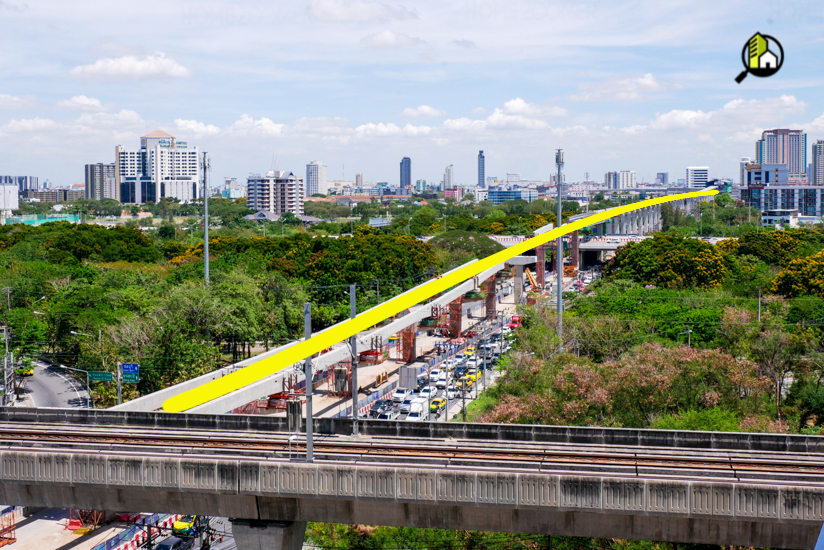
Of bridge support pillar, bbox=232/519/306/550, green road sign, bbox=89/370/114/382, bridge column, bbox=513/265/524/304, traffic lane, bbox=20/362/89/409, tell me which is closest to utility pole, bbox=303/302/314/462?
bridge support pillar, bbox=232/519/306/550

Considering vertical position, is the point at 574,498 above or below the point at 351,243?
below

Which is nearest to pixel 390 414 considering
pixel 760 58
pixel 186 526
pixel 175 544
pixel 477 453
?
pixel 186 526

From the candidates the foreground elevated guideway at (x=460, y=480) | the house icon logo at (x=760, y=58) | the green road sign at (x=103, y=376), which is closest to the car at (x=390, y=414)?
the green road sign at (x=103, y=376)

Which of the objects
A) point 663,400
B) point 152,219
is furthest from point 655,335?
point 152,219

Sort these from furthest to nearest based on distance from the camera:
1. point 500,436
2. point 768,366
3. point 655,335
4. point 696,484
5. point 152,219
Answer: point 152,219 → point 655,335 → point 768,366 → point 500,436 → point 696,484

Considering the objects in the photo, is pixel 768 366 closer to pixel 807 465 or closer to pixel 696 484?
pixel 807 465

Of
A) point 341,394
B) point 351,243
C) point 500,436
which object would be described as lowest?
point 341,394
